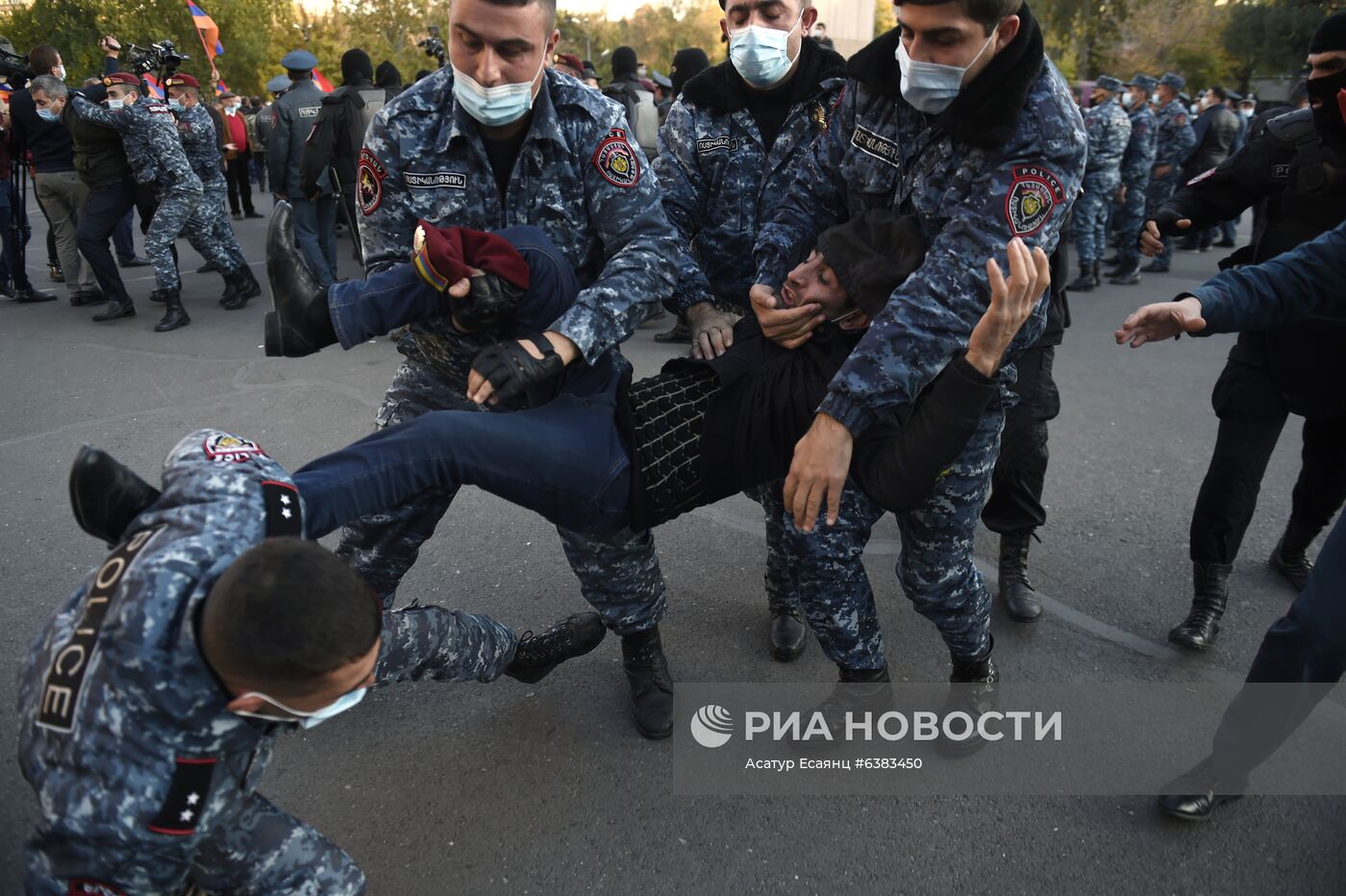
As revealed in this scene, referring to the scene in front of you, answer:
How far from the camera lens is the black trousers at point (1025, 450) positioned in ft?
9.25

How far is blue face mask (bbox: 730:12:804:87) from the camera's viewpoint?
2.57m

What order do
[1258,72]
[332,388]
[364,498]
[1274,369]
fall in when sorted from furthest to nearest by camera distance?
[1258,72] → [332,388] → [1274,369] → [364,498]

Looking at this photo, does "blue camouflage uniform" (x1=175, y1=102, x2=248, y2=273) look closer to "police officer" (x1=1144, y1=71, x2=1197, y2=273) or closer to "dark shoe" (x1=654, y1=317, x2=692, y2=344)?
"dark shoe" (x1=654, y1=317, x2=692, y2=344)

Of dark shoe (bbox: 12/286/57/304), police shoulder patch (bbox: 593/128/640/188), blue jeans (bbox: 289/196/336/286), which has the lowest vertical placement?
dark shoe (bbox: 12/286/57/304)

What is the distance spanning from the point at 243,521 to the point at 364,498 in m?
0.28

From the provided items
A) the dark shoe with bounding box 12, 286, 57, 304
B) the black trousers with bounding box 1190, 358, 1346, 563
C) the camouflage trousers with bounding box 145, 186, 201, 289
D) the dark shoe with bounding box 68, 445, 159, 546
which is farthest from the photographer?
the black trousers with bounding box 1190, 358, 1346, 563

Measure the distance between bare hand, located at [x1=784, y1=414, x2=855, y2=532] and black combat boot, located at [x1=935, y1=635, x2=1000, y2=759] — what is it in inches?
31.8

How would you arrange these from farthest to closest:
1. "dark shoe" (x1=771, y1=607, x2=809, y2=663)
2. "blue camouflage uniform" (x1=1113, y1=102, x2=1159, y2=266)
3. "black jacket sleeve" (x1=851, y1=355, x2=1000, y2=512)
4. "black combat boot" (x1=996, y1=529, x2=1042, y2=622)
→ "blue camouflage uniform" (x1=1113, y1=102, x2=1159, y2=266)
"black combat boot" (x1=996, y1=529, x2=1042, y2=622)
"dark shoe" (x1=771, y1=607, x2=809, y2=663)
"black jacket sleeve" (x1=851, y1=355, x2=1000, y2=512)

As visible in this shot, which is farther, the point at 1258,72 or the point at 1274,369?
the point at 1258,72

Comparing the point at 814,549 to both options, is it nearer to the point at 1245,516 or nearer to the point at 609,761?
the point at 609,761

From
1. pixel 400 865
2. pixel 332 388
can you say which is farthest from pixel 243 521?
pixel 332 388

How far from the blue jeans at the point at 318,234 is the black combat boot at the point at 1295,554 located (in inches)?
244

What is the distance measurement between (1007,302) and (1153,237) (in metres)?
1.70

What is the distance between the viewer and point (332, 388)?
5199 mm
